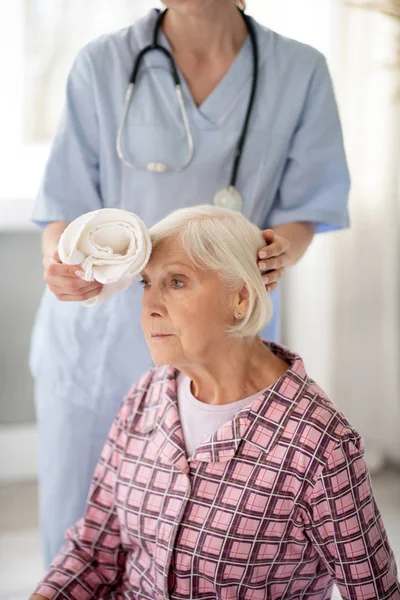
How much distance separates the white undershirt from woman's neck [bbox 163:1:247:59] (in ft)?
2.34

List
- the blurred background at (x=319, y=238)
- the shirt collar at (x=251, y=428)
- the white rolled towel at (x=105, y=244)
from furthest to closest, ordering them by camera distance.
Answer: the blurred background at (x=319, y=238) < the shirt collar at (x=251, y=428) < the white rolled towel at (x=105, y=244)

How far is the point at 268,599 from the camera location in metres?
1.30

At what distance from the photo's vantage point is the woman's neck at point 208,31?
61.2 inches

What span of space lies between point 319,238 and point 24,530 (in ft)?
4.73

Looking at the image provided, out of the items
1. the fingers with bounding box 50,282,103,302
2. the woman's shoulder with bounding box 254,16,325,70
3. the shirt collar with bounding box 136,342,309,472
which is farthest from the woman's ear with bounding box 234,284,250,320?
the woman's shoulder with bounding box 254,16,325,70

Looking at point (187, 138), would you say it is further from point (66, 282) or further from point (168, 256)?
point (66, 282)

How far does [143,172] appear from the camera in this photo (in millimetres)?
1562

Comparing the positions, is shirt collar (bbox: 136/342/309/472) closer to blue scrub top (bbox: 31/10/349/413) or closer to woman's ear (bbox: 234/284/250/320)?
woman's ear (bbox: 234/284/250/320)

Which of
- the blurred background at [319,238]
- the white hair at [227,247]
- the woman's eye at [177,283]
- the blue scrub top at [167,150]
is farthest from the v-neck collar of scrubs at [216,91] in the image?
the blurred background at [319,238]

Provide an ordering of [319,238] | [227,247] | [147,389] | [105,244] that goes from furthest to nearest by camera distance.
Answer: [319,238] < [147,389] < [227,247] < [105,244]

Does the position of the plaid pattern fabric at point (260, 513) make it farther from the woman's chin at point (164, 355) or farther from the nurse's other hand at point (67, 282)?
the nurse's other hand at point (67, 282)

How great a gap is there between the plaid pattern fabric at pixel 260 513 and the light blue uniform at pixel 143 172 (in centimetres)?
28

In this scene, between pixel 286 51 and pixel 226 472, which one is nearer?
pixel 226 472

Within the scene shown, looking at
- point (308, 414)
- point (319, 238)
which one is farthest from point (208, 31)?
point (319, 238)
